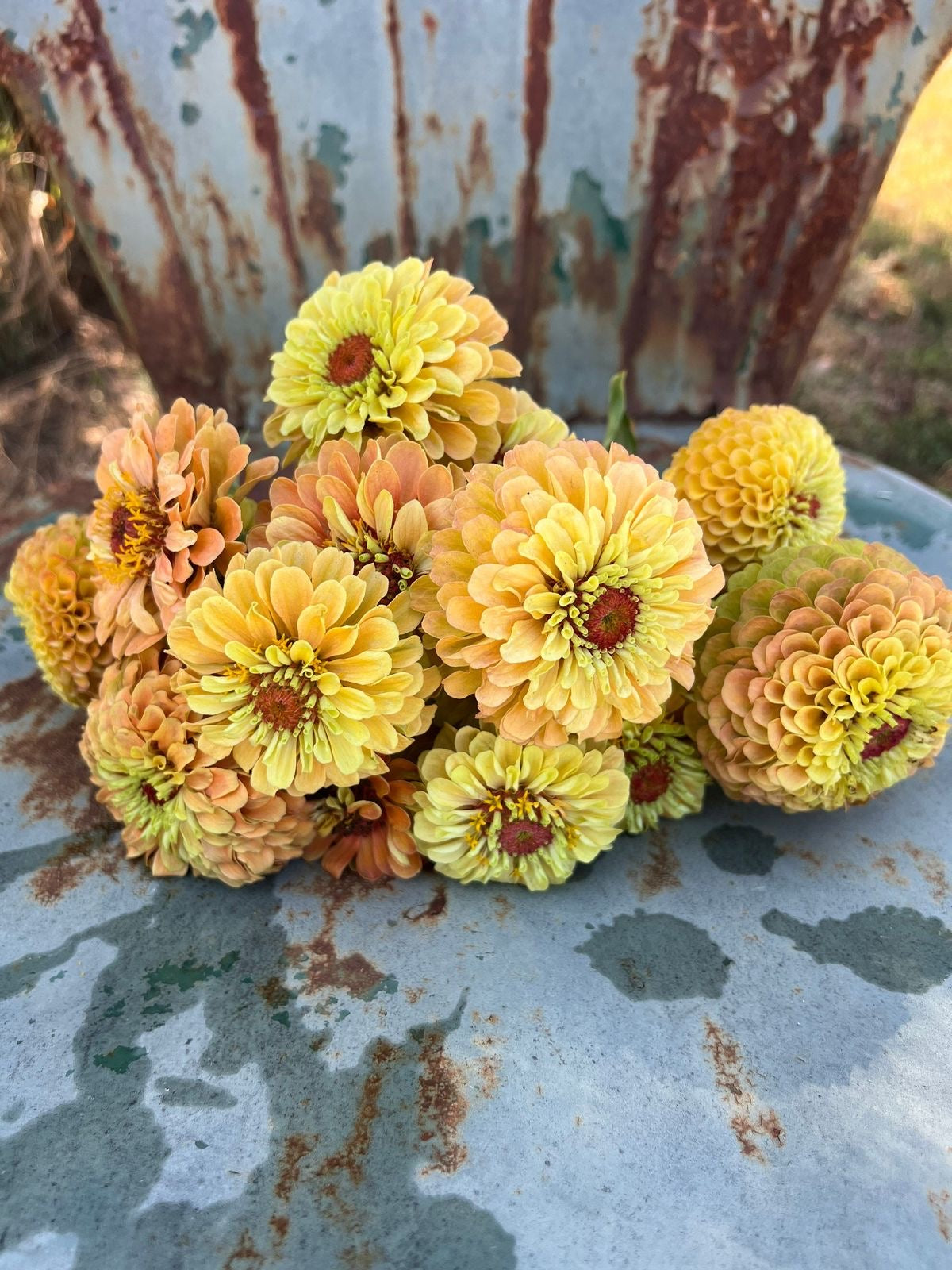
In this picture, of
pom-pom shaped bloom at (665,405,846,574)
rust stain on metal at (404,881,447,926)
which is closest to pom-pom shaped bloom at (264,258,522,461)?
pom-pom shaped bloom at (665,405,846,574)

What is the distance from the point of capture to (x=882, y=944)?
0.67 m

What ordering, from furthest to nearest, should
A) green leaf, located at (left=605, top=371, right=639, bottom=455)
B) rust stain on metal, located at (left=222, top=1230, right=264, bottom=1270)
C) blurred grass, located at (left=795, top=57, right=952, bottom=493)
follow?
blurred grass, located at (left=795, top=57, right=952, bottom=493), green leaf, located at (left=605, top=371, right=639, bottom=455), rust stain on metal, located at (left=222, top=1230, right=264, bottom=1270)

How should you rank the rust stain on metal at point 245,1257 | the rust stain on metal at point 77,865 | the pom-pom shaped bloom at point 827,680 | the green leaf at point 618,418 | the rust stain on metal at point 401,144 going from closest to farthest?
1. the rust stain on metal at point 245,1257
2. the pom-pom shaped bloom at point 827,680
3. the rust stain on metal at point 77,865
4. the green leaf at point 618,418
5. the rust stain on metal at point 401,144

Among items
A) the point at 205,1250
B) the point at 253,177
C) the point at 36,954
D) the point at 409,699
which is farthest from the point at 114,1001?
the point at 253,177

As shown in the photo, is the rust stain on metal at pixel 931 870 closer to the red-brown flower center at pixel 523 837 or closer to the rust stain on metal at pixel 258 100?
the red-brown flower center at pixel 523 837

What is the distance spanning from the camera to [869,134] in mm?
1030

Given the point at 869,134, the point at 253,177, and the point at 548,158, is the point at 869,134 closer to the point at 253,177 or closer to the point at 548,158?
the point at 548,158

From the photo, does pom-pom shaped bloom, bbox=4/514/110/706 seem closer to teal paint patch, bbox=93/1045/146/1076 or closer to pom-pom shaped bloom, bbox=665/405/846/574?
teal paint patch, bbox=93/1045/146/1076

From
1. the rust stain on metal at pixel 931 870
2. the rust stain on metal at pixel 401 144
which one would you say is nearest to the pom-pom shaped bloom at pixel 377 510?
the rust stain on metal at pixel 931 870

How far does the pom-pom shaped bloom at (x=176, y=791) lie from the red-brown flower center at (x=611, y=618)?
26cm

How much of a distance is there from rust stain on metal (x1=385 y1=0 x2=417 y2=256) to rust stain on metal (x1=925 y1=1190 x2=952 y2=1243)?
3.29 ft

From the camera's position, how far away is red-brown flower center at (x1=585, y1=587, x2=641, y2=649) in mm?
540

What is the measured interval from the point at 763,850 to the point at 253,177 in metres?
0.87

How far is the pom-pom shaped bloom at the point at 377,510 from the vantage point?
0.59 meters
